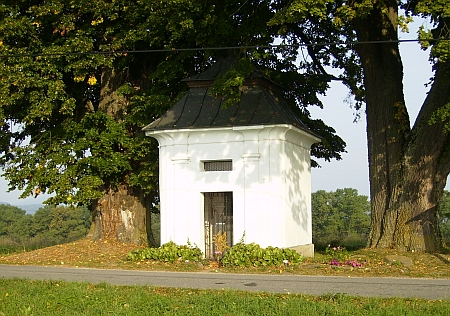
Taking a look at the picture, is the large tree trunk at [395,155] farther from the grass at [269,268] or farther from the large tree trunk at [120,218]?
the large tree trunk at [120,218]

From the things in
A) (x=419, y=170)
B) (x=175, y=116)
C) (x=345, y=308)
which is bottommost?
(x=345, y=308)

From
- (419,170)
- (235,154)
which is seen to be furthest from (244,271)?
(419,170)

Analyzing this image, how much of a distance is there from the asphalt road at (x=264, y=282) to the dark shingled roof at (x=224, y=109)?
16.4 feet

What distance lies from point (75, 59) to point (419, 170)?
11.9 metres

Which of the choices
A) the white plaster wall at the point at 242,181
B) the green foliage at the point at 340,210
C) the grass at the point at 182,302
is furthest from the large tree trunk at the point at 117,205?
the green foliage at the point at 340,210

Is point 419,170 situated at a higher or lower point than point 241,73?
lower

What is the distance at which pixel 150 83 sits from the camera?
84.0ft

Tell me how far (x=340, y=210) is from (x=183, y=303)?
193ft

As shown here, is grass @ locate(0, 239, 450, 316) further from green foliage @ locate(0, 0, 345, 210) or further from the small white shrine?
green foliage @ locate(0, 0, 345, 210)

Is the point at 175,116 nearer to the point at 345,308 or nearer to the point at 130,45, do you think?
the point at 130,45

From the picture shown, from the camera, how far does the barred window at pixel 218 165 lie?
64.1ft

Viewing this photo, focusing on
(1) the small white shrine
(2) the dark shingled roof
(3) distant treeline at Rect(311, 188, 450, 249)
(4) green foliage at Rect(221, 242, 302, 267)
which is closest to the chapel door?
(1) the small white shrine

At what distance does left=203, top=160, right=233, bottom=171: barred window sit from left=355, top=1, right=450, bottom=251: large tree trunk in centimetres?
557

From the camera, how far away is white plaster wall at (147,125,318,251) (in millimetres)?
18844
